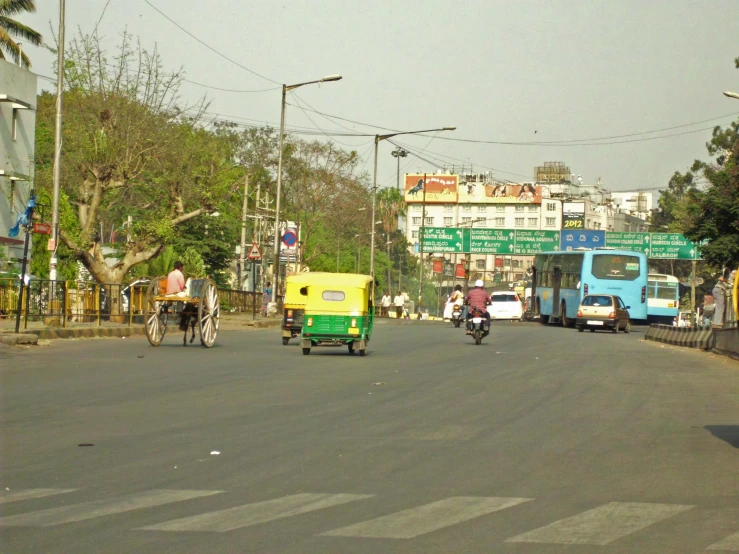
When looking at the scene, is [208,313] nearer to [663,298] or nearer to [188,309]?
[188,309]

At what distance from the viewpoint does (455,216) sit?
139 metres

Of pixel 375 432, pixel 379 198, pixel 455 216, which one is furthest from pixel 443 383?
pixel 455 216

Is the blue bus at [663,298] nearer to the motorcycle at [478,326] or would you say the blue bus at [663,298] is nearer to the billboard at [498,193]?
the motorcycle at [478,326]

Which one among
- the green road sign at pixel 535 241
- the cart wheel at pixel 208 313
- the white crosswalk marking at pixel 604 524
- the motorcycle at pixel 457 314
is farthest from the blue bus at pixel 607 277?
the white crosswalk marking at pixel 604 524

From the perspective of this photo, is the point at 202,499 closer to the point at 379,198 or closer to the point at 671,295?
the point at 671,295

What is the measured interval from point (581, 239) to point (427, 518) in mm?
68060

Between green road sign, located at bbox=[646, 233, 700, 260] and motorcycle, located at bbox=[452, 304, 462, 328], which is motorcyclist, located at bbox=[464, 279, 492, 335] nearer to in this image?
motorcycle, located at bbox=[452, 304, 462, 328]

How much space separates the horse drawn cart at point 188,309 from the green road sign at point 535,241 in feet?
164

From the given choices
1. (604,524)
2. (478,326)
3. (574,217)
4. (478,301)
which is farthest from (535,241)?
(604,524)

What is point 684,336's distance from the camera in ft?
107

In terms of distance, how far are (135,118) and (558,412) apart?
27.0 metres

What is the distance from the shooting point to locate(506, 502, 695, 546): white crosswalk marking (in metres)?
6.28

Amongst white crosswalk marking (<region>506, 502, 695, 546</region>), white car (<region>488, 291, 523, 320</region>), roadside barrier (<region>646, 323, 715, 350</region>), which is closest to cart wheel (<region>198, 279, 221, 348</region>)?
roadside barrier (<region>646, 323, 715, 350</region>)

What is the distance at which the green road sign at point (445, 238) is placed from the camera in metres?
74.4
